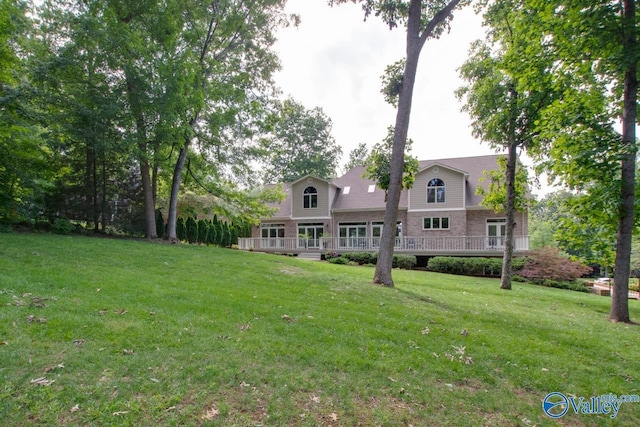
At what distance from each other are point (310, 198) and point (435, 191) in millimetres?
8618

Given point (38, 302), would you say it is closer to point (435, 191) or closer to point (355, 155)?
point (435, 191)

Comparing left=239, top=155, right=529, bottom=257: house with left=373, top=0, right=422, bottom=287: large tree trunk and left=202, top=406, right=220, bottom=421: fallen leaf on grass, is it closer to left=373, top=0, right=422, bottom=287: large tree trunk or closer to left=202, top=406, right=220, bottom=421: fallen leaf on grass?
left=373, top=0, right=422, bottom=287: large tree trunk

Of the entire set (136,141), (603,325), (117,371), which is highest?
(136,141)

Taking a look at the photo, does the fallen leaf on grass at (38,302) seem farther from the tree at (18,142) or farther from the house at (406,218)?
the house at (406,218)

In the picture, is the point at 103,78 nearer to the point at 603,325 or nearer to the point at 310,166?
the point at 603,325

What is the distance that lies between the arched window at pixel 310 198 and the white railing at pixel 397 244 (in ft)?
8.81

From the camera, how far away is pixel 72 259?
7.88m

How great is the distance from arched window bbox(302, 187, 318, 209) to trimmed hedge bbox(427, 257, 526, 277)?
962 centimetres

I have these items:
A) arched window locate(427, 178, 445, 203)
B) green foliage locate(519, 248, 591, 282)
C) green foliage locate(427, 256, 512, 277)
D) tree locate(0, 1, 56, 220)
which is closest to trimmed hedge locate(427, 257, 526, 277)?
green foliage locate(427, 256, 512, 277)

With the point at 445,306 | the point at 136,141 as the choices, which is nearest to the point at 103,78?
the point at 136,141

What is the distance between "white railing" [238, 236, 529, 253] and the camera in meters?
18.8

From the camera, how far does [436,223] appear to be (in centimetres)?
2094

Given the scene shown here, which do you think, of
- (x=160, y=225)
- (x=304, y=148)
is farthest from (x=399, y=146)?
(x=304, y=148)

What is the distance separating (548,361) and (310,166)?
121ft
